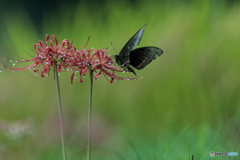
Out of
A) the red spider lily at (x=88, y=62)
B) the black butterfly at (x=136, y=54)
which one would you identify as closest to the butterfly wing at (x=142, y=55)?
the black butterfly at (x=136, y=54)

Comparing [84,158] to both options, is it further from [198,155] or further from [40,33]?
[40,33]

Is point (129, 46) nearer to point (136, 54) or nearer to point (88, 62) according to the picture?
point (136, 54)

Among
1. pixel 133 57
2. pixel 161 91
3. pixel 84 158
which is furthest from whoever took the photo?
pixel 161 91

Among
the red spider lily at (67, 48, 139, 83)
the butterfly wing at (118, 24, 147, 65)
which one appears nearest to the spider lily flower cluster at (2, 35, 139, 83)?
the red spider lily at (67, 48, 139, 83)

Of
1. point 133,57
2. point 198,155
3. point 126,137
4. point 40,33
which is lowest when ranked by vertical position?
point 198,155

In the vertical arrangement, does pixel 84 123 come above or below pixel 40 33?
below

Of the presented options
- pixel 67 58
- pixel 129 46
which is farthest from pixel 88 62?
pixel 129 46

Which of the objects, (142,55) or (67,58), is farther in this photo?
(142,55)

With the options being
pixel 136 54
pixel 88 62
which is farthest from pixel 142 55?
pixel 88 62

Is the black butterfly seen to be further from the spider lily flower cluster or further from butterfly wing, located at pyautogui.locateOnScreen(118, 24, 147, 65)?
the spider lily flower cluster

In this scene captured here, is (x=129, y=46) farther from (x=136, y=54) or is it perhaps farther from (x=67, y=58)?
(x=67, y=58)

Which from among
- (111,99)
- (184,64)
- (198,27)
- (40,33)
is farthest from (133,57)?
(40,33)
